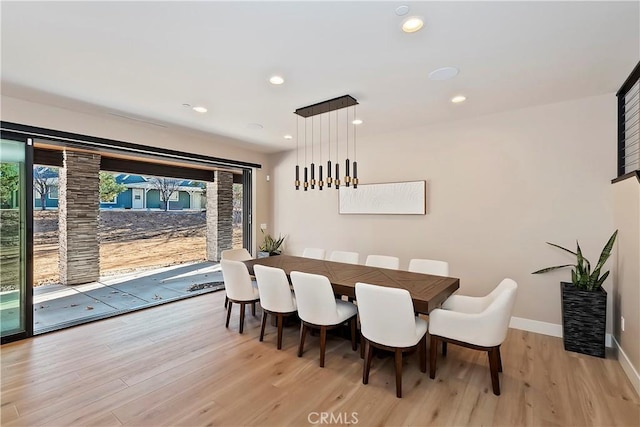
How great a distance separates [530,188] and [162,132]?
203 inches

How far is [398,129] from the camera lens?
4.56m

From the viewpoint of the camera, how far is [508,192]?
3717 mm

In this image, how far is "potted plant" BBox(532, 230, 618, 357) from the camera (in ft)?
9.59

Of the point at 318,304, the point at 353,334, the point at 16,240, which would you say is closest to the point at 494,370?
the point at 353,334

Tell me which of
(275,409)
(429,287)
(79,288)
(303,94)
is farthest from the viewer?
(79,288)

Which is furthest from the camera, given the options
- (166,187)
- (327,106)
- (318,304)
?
(166,187)

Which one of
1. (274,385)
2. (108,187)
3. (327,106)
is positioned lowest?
(274,385)

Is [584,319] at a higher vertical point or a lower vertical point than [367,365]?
higher

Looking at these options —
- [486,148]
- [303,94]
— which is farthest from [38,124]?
[486,148]

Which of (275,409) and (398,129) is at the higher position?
(398,129)

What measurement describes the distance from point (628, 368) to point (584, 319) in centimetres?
49

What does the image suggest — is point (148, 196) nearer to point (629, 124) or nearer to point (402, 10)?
point (402, 10)

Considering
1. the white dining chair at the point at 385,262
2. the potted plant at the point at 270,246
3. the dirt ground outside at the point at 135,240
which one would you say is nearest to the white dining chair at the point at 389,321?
the white dining chair at the point at 385,262

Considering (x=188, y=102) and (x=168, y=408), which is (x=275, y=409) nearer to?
(x=168, y=408)
